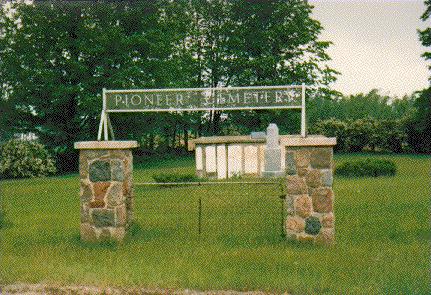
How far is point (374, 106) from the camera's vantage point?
210 ft

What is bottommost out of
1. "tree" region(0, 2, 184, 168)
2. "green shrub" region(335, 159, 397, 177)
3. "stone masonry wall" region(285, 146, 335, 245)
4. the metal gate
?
the metal gate

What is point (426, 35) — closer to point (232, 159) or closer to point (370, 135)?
point (370, 135)

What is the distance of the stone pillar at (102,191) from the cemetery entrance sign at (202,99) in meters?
0.37

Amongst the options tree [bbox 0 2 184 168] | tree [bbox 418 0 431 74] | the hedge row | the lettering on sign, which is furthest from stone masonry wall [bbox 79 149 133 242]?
the hedge row

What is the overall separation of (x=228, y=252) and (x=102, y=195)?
2.37 meters

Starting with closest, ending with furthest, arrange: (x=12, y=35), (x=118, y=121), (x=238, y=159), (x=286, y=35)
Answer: (x=238, y=159)
(x=12, y=35)
(x=118, y=121)
(x=286, y=35)

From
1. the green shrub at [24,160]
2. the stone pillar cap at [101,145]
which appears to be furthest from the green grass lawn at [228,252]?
the green shrub at [24,160]

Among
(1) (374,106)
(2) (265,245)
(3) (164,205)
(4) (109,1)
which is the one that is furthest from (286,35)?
(1) (374,106)

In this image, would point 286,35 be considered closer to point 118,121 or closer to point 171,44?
point 171,44

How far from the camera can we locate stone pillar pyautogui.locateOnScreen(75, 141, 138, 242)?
340 inches

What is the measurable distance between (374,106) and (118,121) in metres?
40.2

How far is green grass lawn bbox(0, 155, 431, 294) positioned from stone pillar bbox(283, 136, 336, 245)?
0.25 meters

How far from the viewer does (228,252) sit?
764 cm

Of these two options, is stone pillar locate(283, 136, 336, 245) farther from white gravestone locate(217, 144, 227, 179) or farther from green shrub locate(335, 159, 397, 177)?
white gravestone locate(217, 144, 227, 179)
